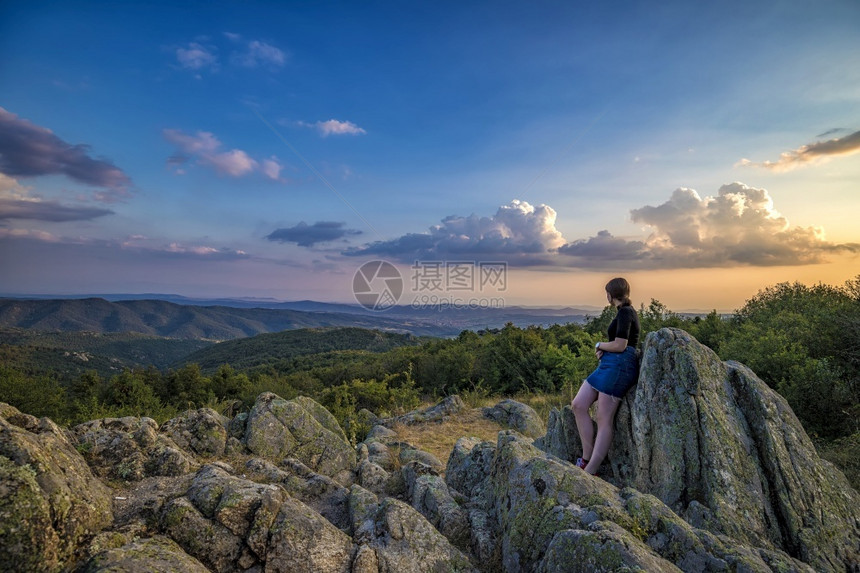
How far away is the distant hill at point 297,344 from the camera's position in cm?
13038

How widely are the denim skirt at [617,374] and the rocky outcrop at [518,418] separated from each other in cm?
941

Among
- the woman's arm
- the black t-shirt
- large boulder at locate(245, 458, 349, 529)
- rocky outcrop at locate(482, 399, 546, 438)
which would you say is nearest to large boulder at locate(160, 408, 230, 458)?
large boulder at locate(245, 458, 349, 529)

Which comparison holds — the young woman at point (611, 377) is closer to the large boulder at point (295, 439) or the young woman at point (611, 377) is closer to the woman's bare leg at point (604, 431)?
the woman's bare leg at point (604, 431)

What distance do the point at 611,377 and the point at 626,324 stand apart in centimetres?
109

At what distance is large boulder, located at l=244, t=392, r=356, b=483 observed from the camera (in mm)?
10141

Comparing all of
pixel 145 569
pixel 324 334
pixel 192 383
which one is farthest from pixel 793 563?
pixel 324 334

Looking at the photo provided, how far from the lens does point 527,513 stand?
550 cm

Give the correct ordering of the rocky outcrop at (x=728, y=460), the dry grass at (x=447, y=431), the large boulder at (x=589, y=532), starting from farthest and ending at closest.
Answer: the dry grass at (x=447, y=431)
the rocky outcrop at (x=728, y=460)
the large boulder at (x=589, y=532)

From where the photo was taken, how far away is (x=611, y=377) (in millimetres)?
7859

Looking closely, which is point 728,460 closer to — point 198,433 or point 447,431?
point 198,433

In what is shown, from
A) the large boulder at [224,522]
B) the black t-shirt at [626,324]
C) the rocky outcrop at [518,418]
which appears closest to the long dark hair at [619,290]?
the black t-shirt at [626,324]

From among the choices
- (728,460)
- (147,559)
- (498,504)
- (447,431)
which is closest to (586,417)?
(728,460)

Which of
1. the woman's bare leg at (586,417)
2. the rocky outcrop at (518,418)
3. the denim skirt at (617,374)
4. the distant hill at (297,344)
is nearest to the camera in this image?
the denim skirt at (617,374)

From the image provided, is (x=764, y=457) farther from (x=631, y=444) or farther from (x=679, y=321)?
(x=679, y=321)
